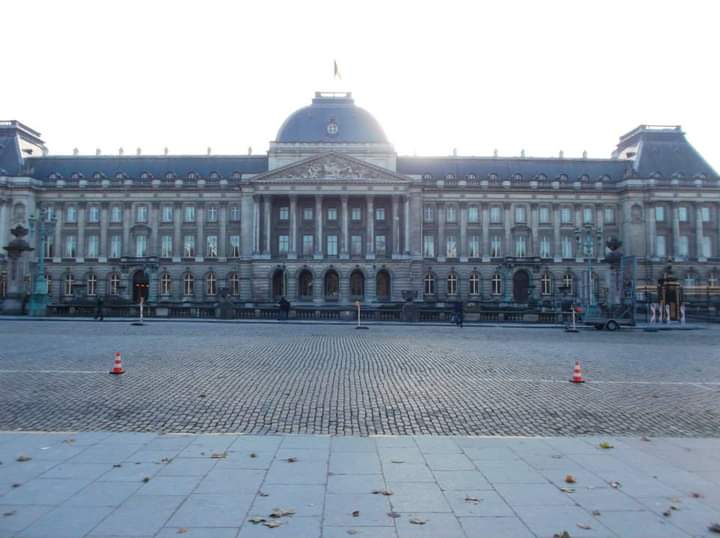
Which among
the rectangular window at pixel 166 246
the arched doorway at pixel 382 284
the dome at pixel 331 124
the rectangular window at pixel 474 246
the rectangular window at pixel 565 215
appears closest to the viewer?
the arched doorway at pixel 382 284

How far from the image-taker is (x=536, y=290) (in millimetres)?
67562

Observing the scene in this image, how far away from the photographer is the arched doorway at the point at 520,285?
224 feet

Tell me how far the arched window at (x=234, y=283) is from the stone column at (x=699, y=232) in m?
55.7

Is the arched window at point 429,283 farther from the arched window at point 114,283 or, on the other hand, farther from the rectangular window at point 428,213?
the arched window at point 114,283

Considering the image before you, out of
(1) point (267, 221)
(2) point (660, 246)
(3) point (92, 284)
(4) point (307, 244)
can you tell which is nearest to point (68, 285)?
(3) point (92, 284)

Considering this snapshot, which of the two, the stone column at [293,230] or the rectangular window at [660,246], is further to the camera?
the rectangular window at [660,246]

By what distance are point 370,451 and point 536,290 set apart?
6357 cm

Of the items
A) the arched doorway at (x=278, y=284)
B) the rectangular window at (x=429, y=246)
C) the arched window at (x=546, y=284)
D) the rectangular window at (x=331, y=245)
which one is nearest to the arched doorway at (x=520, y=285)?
the arched window at (x=546, y=284)

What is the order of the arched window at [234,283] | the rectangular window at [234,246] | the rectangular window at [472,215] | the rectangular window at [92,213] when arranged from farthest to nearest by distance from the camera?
1. the rectangular window at [472,215]
2. the rectangular window at [92,213]
3. the rectangular window at [234,246]
4. the arched window at [234,283]

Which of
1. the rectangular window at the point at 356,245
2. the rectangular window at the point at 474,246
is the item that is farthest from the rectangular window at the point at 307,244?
the rectangular window at the point at 474,246

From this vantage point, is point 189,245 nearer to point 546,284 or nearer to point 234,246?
point 234,246

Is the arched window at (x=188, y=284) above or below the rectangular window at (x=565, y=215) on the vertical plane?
below

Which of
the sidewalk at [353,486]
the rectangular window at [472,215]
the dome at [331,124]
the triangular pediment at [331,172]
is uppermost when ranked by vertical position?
the dome at [331,124]

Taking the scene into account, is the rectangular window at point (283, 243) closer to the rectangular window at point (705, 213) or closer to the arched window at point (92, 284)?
the arched window at point (92, 284)
